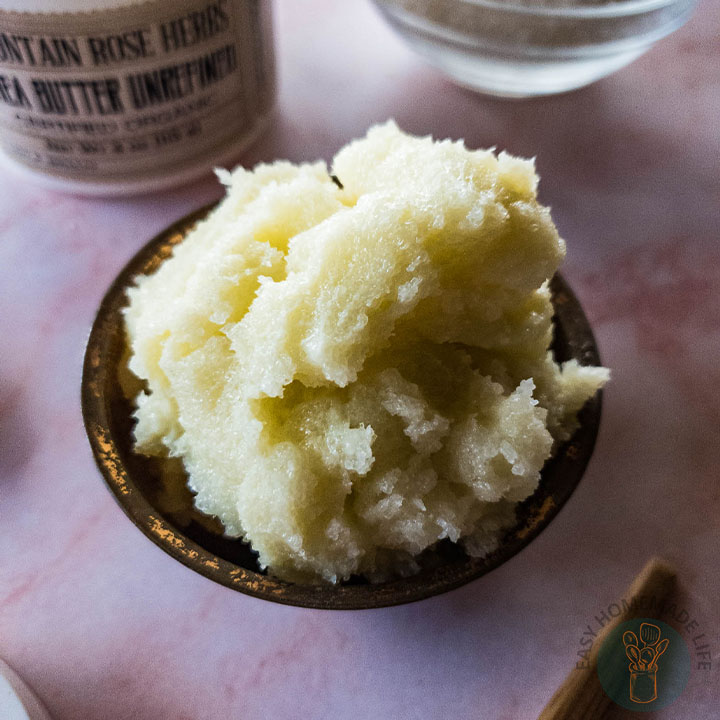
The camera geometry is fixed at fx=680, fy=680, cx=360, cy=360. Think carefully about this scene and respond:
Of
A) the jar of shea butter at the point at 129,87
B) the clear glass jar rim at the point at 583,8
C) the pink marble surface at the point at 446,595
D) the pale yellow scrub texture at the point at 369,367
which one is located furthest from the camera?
the clear glass jar rim at the point at 583,8

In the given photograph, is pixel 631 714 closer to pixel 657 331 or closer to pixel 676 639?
pixel 676 639

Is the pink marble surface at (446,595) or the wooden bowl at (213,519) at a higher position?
the wooden bowl at (213,519)

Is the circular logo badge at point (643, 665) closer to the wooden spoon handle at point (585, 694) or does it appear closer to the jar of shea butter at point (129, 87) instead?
the wooden spoon handle at point (585, 694)

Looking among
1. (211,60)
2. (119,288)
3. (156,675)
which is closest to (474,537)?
(156,675)

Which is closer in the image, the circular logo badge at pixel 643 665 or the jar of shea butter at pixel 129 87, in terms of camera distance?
the circular logo badge at pixel 643 665

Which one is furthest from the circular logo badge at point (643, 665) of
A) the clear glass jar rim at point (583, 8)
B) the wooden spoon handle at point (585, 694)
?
the clear glass jar rim at point (583, 8)

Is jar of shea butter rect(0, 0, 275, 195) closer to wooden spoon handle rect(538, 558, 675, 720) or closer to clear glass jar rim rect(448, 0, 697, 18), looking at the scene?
clear glass jar rim rect(448, 0, 697, 18)

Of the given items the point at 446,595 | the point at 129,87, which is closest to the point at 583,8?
the point at 129,87
